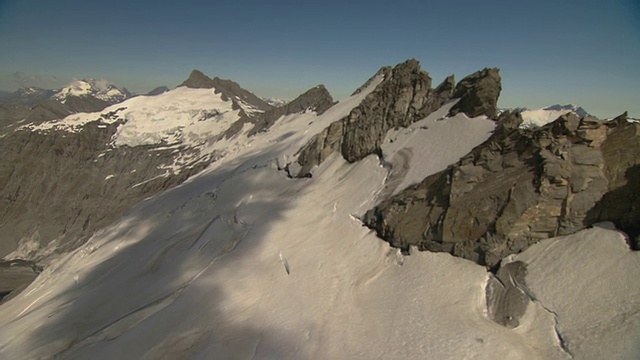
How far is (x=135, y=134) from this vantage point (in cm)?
12875

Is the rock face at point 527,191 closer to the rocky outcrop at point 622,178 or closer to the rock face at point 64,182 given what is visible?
the rocky outcrop at point 622,178

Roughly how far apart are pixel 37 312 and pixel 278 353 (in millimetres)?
29711

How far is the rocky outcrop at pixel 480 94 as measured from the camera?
85.8ft

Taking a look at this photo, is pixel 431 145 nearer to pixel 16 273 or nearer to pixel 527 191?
pixel 527 191

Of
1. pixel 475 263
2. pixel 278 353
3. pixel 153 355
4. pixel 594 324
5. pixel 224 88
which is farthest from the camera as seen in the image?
pixel 224 88

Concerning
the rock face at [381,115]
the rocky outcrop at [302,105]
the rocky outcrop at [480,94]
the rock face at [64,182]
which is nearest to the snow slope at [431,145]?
the rocky outcrop at [480,94]

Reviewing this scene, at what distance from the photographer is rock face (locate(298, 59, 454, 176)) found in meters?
32.3

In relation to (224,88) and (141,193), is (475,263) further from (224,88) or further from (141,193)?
(224,88)

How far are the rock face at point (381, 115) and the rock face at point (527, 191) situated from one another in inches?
456

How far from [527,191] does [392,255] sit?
8.04m

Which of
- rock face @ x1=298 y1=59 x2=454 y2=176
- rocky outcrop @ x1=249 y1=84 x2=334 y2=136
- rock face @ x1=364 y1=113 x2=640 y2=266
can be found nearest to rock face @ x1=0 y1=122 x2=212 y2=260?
rocky outcrop @ x1=249 y1=84 x2=334 y2=136

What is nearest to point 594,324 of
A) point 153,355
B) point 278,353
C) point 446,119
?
point 278,353

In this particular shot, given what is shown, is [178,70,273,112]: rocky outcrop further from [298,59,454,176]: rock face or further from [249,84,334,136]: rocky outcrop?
[298,59,454,176]: rock face

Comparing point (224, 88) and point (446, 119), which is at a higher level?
point (224, 88)
